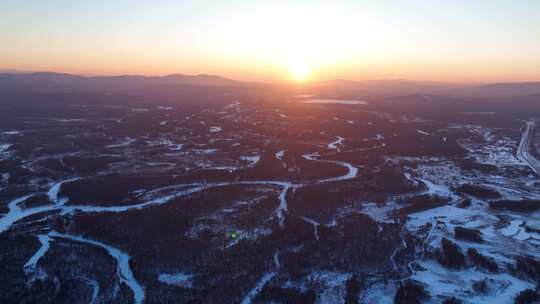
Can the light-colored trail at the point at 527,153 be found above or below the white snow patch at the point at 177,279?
below

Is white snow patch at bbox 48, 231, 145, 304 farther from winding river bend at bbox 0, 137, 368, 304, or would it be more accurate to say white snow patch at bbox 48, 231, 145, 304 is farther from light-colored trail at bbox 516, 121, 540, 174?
light-colored trail at bbox 516, 121, 540, 174

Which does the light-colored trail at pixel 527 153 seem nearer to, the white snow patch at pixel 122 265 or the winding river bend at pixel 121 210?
the winding river bend at pixel 121 210

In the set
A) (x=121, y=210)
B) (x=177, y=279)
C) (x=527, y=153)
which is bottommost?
(x=527, y=153)

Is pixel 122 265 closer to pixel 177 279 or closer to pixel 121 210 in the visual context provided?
pixel 177 279

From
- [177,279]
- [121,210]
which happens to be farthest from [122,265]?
[121,210]

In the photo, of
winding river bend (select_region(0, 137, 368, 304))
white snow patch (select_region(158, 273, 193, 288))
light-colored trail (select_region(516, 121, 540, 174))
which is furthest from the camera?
light-colored trail (select_region(516, 121, 540, 174))

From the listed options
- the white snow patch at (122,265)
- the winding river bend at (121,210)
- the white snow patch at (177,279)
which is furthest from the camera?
the winding river bend at (121,210)

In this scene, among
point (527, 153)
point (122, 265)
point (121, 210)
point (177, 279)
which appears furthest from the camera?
point (527, 153)

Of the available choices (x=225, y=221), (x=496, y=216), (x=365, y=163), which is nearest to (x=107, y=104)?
(x=365, y=163)

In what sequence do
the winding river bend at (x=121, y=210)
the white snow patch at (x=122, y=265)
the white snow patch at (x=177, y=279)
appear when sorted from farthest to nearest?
1. the winding river bend at (x=121, y=210)
2. the white snow patch at (x=177, y=279)
3. the white snow patch at (x=122, y=265)

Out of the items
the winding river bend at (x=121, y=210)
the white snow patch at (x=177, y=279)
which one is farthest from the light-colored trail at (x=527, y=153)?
the white snow patch at (x=177, y=279)

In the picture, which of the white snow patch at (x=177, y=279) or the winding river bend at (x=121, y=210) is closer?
the white snow patch at (x=177, y=279)

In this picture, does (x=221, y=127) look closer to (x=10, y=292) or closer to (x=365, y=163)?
(x=365, y=163)

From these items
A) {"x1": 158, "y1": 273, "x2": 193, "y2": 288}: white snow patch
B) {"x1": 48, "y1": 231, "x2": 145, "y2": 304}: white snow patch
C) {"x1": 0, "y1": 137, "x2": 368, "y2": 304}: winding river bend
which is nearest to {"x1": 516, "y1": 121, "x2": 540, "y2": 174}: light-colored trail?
{"x1": 0, "y1": 137, "x2": 368, "y2": 304}: winding river bend
